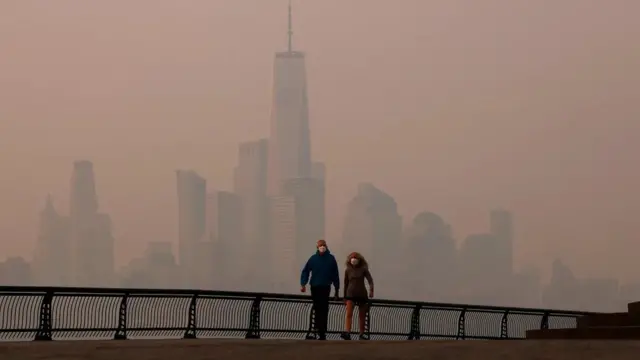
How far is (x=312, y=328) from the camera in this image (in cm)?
3083

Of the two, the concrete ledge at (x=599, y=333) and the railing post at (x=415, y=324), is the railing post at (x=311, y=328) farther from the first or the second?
the concrete ledge at (x=599, y=333)

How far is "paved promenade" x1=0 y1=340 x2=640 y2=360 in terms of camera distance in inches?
625

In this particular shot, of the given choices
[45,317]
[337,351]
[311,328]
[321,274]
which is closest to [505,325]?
[311,328]

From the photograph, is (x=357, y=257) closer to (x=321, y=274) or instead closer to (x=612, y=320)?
(x=321, y=274)

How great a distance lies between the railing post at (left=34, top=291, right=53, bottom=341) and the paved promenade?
474 cm

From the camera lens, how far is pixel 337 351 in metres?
17.2

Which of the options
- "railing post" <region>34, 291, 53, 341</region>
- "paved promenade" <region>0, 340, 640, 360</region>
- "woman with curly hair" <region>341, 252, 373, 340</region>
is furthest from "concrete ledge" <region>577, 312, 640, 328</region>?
"railing post" <region>34, 291, 53, 341</region>

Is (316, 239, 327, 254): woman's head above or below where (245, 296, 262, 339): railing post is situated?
above

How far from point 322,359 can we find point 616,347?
441 centimetres

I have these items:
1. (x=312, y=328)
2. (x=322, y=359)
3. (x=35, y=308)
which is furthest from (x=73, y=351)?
(x=312, y=328)

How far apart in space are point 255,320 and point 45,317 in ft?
19.9

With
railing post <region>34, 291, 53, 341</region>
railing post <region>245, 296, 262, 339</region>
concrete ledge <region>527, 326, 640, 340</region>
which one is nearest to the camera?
concrete ledge <region>527, 326, 640, 340</region>

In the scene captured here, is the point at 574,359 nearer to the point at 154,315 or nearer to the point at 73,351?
the point at 73,351

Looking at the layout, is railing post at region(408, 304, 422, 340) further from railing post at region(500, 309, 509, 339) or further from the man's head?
the man's head
